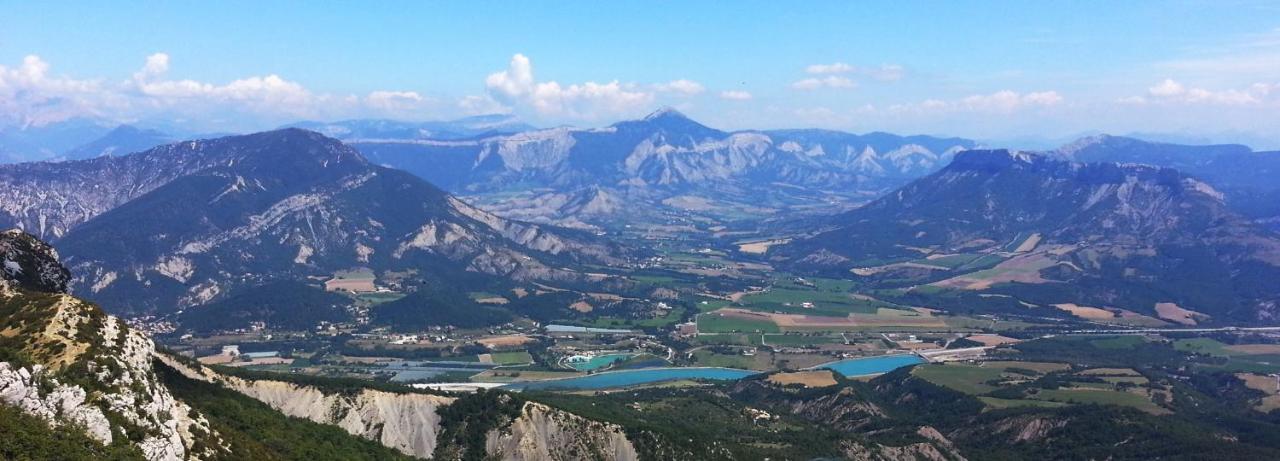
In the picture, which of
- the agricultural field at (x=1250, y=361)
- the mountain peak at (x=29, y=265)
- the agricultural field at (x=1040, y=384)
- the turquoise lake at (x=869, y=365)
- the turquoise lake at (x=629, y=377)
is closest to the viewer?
the mountain peak at (x=29, y=265)

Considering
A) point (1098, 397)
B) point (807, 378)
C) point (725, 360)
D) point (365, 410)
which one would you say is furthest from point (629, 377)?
point (1098, 397)

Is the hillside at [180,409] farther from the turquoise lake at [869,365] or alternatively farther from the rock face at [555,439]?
the turquoise lake at [869,365]

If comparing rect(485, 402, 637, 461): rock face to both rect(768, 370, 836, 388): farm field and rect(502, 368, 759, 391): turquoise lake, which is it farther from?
rect(768, 370, 836, 388): farm field

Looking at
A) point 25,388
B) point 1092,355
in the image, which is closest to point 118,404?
point 25,388

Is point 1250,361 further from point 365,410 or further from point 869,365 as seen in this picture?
point 365,410

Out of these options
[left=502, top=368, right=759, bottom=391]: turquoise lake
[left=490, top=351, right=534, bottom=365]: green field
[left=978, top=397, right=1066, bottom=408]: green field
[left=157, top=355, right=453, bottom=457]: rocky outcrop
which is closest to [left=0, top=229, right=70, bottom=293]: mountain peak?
[left=157, top=355, right=453, bottom=457]: rocky outcrop

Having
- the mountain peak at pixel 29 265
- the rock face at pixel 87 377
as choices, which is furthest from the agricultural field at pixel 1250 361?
the mountain peak at pixel 29 265
